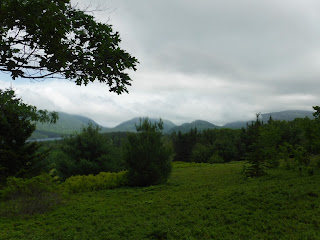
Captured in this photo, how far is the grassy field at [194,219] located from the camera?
5668 millimetres

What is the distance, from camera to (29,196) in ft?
31.3

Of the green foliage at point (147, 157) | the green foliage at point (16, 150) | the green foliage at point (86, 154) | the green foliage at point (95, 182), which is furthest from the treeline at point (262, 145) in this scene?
the green foliage at point (16, 150)

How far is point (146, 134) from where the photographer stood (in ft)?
49.5

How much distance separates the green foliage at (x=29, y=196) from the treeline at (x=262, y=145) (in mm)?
11964

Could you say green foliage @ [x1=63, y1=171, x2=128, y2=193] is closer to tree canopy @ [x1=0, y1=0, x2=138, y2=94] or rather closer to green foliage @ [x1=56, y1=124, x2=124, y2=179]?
green foliage @ [x1=56, y1=124, x2=124, y2=179]

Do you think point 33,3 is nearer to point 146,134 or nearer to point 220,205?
point 220,205

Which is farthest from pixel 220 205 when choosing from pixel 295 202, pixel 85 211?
pixel 85 211

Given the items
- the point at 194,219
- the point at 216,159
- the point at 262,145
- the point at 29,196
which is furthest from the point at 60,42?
the point at 216,159

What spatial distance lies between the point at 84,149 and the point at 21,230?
1148 cm

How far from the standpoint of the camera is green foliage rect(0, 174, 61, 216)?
8.75m

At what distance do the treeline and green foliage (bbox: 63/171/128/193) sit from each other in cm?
924

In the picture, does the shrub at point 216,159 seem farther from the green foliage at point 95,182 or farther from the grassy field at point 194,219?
the grassy field at point 194,219

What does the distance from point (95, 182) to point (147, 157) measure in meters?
4.04

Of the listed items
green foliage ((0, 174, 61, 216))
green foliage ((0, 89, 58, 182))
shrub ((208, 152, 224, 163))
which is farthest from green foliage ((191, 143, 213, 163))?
green foliage ((0, 174, 61, 216))
